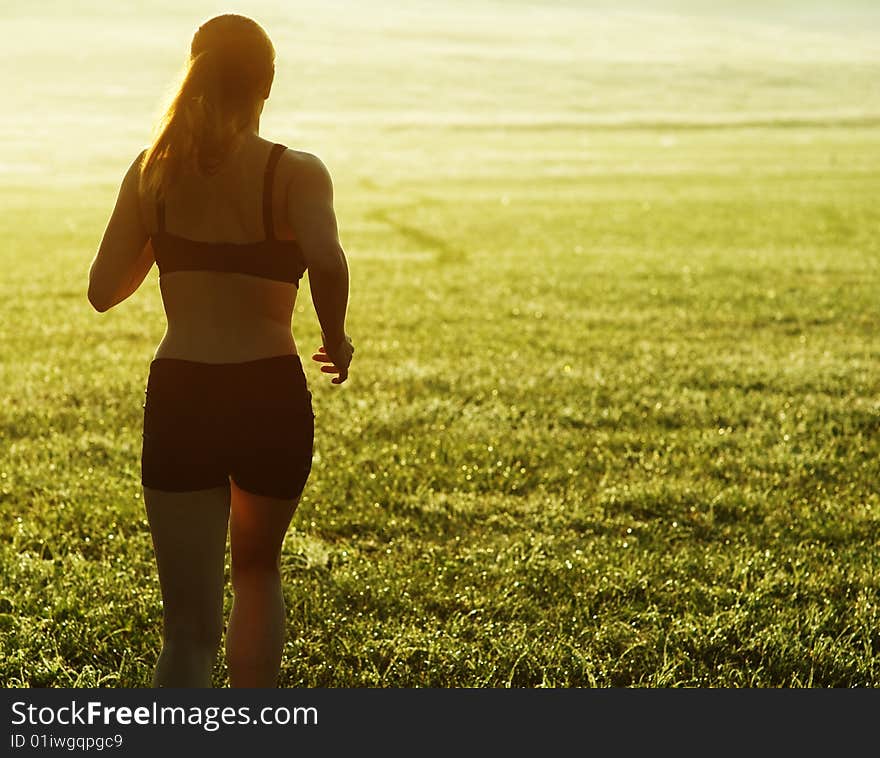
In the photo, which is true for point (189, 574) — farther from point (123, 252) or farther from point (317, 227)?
point (317, 227)

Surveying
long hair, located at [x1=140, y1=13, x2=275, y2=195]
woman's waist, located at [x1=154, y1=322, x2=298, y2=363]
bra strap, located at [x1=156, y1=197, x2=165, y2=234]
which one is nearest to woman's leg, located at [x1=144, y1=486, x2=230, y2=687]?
woman's waist, located at [x1=154, y1=322, x2=298, y2=363]

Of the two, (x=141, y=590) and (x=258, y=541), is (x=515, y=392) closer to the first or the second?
(x=141, y=590)

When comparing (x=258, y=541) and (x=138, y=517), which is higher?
(x=258, y=541)

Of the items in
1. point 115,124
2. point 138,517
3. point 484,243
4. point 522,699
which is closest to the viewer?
point 522,699

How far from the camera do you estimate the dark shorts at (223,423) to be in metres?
3.53

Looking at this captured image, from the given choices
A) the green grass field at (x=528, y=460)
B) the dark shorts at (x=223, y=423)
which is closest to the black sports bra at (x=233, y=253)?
the dark shorts at (x=223, y=423)

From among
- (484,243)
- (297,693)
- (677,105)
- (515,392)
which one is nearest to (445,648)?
(297,693)

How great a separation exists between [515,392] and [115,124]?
66130 millimetres

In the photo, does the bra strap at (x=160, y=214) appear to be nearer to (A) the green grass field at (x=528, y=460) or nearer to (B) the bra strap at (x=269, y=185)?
(B) the bra strap at (x=269, y=185)

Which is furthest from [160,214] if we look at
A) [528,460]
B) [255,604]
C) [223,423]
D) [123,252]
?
[528,460]

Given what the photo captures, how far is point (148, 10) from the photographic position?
152625mm

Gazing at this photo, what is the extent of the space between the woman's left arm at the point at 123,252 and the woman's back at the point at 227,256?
2.6 inches

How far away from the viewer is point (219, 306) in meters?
3.48

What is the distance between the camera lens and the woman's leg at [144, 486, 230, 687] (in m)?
3.60
